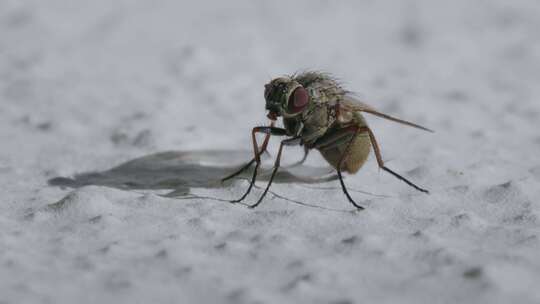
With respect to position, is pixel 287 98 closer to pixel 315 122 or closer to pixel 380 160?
pixel 315 122

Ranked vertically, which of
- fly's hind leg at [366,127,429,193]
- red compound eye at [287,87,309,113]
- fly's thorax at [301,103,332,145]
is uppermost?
red compound eye at [287,87,309,113]

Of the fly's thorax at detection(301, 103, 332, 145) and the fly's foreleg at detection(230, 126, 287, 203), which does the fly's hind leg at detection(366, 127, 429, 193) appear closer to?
the fly's thorax at detection(301, 103, 332, 145)

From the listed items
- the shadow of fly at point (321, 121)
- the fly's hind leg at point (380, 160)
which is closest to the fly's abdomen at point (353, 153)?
the shadow of fly at point (321, 121)

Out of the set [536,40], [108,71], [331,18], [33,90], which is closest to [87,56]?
[108,71]

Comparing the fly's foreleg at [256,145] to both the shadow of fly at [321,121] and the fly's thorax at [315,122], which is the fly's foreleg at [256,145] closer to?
the shadow of fly at [321,121]

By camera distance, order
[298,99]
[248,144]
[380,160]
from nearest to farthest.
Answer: [298,99]
[380,160]
[248,144]

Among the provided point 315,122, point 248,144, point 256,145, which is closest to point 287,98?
point 315,122

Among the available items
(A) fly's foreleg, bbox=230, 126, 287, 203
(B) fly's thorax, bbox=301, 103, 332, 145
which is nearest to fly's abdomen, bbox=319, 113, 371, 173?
(B) fly's thorax, bbox=301, 103, 332, 145
